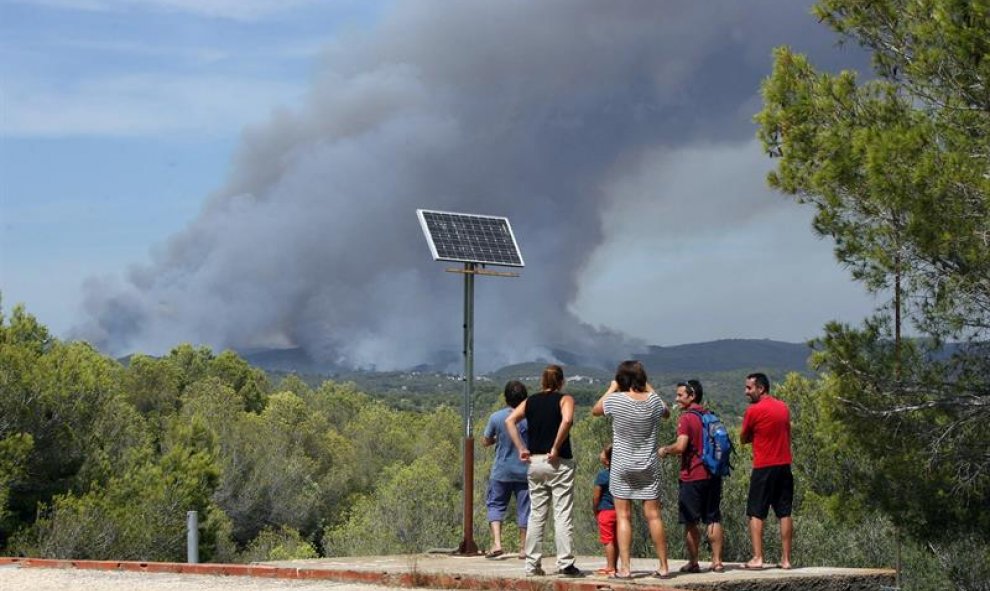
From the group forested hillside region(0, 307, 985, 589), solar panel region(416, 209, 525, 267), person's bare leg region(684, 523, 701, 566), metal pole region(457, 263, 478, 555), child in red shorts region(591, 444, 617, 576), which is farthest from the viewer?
forested hillside region(0, 307, 985, 589)

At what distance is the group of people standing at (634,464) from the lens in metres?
11.5

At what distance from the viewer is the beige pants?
12.0 meters

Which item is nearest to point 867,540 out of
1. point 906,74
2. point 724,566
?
point 906,74

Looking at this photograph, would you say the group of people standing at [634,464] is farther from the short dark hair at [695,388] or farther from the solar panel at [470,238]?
the solar panel at [470,238]

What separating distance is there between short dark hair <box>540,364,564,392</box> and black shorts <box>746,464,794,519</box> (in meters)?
2.05

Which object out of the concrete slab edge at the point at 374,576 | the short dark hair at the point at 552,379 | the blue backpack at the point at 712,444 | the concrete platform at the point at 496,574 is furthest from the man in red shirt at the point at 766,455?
the short dark hair at the point at 552,379

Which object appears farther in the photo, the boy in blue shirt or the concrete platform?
the boy in blue shirt

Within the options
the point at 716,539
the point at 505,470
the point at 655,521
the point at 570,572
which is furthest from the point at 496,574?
the point at 716,539

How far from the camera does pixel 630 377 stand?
37.7 ft

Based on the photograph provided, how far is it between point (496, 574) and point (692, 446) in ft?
6.70

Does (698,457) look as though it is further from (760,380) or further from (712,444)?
(760,380)

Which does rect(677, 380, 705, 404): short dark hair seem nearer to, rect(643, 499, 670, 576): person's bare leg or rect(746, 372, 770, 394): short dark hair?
rect(746, 372, 770, 394): short dark hair

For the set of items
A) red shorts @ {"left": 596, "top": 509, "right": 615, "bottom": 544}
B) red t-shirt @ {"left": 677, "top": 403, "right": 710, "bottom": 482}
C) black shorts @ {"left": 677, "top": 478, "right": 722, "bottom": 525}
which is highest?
red t-shirt @ {"left": 677, "top": 403, "right": 710, "bottom": 482}

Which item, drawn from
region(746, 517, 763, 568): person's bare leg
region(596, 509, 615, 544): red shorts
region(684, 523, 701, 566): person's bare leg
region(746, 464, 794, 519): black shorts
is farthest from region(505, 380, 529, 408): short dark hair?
region(746, 517, 763, 568): person's bare leg
